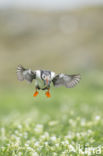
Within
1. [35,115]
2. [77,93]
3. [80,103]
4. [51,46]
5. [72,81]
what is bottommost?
[72,81]

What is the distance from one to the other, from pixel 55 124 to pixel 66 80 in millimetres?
4442

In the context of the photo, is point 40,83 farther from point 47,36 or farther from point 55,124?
point 47,36

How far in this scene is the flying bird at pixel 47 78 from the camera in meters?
4.74

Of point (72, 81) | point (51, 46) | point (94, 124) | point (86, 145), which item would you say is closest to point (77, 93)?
point (94, 124)

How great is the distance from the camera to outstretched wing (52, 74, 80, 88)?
4.87m

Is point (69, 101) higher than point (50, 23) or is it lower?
lower

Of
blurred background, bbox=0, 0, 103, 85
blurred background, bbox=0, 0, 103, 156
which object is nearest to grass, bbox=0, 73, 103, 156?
blurred background, bbox=0, 0, 103, 156

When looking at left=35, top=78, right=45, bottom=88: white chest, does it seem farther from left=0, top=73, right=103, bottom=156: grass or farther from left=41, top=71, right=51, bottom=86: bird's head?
left=0, top=73, right=103, bottom=156: grass

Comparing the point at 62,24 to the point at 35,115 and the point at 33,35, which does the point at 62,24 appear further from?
the point at 35,115

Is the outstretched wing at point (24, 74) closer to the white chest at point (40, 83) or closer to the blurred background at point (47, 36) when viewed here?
the white chest at point (40, 83)

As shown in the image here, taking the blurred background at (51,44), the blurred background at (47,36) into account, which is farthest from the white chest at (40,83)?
the blurred background at (47,36)

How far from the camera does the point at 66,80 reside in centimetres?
493

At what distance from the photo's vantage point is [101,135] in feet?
28.7

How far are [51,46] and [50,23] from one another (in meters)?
11.8
